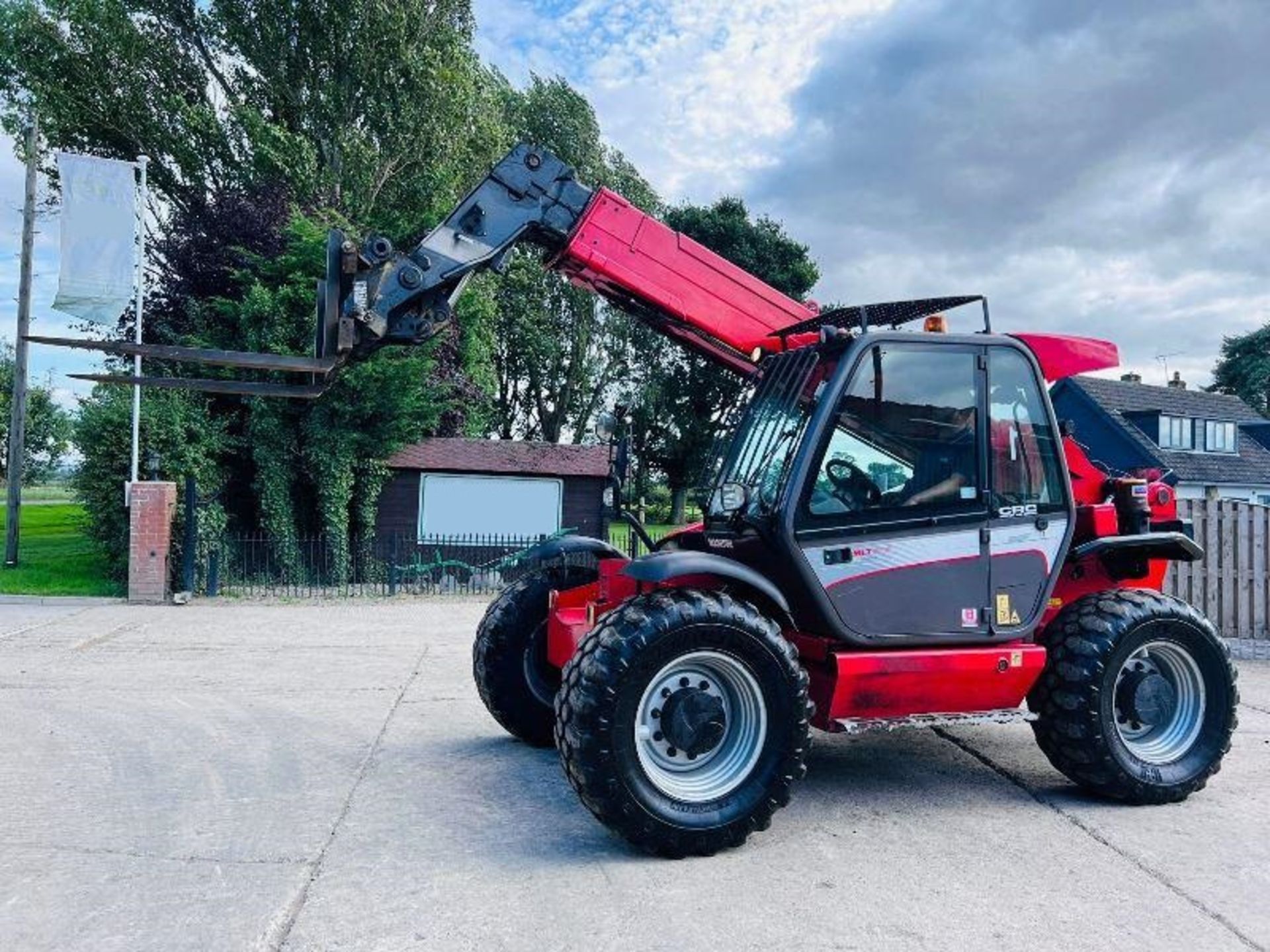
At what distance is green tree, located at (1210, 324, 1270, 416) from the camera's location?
62.6 m

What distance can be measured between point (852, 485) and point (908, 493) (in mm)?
301

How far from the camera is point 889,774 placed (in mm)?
5570

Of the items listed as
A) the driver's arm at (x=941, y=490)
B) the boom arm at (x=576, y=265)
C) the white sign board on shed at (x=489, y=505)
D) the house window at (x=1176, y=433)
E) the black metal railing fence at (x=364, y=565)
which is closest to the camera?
the driver's arm at (x=941, y=490)

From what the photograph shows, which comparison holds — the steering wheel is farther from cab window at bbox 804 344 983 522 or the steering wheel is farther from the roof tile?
the roof tile

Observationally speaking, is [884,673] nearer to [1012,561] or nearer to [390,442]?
[1012,561]

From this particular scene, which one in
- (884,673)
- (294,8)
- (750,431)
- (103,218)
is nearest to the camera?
(884,673)

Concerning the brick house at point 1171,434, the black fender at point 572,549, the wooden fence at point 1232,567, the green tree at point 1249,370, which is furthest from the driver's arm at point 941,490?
the green tree at point 1249,370

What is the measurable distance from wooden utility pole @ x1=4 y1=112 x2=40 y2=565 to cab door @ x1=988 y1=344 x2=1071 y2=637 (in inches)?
688

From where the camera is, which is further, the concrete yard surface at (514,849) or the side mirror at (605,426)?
the side mirror at (605,426)

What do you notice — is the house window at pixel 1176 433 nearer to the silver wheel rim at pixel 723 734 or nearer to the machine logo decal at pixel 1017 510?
the machine logo decal at pixel 1017 510

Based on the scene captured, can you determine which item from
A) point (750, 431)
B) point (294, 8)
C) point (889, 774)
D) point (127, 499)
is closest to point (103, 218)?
point (127, 499)

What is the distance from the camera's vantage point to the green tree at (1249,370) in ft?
205

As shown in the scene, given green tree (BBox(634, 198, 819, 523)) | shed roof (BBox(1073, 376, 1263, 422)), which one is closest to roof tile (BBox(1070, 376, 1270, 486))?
shed roof (BBox(1073, 376, 1263, 422))

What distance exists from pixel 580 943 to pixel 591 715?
0.94 meters
